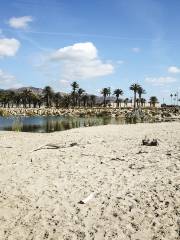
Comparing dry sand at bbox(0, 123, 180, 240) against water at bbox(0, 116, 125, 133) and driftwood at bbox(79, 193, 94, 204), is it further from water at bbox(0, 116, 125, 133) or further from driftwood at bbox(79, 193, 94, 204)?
water at bbox(0, 116, 125, 133)

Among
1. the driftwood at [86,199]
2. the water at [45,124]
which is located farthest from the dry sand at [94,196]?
the water at [45,124]

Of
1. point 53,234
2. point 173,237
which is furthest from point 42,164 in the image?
point 173,237

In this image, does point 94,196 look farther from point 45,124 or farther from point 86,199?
point 45,124

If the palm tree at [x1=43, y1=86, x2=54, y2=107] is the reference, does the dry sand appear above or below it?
below

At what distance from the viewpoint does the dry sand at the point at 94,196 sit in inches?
344

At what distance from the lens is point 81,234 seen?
28.1 feet

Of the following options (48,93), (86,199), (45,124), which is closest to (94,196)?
(86,199)

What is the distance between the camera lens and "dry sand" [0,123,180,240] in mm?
8727

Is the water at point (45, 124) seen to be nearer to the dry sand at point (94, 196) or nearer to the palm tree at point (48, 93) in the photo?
the dry sand at point (94, 196)

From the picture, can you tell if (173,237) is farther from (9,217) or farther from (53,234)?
(9,217)

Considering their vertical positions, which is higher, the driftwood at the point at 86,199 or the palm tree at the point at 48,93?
the palm tree at the point at 48,93

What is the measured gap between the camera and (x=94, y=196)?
35.0 ft

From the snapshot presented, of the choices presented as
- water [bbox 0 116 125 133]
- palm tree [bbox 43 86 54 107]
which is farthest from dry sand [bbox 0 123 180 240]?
palm tree [bbox 43 86 54 107]

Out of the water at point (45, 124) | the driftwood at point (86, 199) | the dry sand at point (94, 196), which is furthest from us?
the water at point (45, 124)
